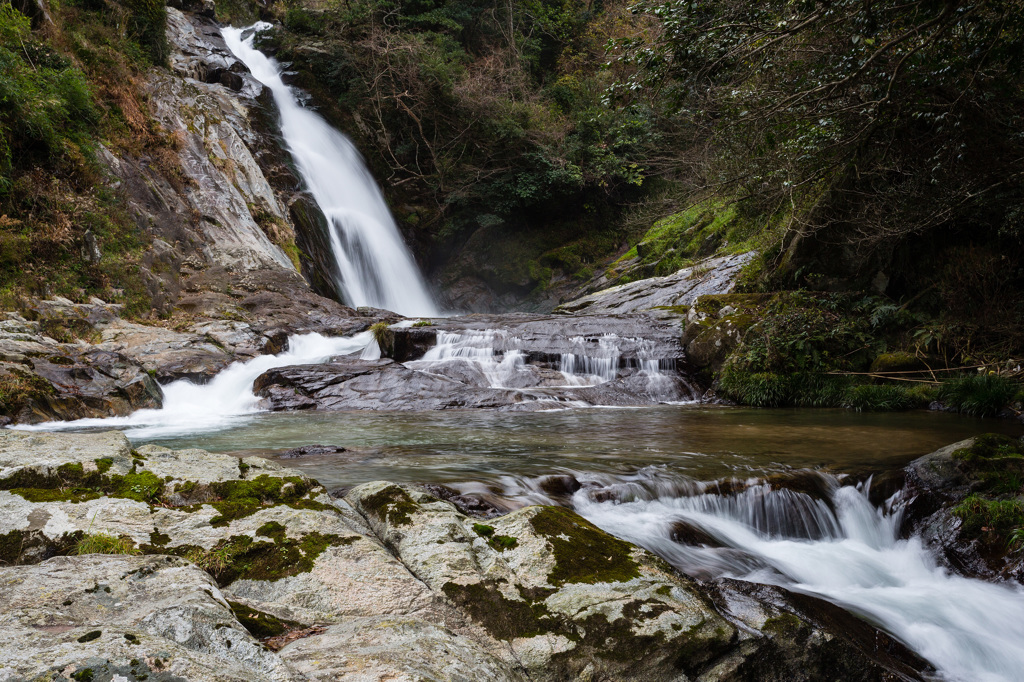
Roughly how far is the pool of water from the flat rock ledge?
176cm

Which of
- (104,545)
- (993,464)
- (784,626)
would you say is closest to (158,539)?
(104,545)

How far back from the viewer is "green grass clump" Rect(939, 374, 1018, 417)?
842cm

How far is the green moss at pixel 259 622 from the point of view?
2.10 m

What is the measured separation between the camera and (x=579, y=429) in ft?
27.2

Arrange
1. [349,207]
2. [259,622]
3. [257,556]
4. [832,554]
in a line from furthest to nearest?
[349,207]
[832,554]
[257,556]
[259,622]

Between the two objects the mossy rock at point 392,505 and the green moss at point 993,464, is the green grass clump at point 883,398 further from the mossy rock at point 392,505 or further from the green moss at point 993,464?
the mossy rock at point 392,505

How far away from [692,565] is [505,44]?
29.7 metres

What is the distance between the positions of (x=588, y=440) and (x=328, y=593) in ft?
17.3

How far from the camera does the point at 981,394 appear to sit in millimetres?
8547

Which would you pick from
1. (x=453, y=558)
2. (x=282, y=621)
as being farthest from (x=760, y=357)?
(x=282, y=621)

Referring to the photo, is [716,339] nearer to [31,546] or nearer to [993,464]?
[993,464]

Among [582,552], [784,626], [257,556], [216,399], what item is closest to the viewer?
[257,556]

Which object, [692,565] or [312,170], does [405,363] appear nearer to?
[692,565]

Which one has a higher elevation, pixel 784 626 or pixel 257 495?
pixel 257 495
